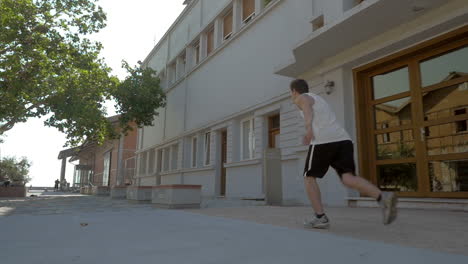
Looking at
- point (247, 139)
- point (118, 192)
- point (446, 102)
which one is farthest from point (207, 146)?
point (446, 102)

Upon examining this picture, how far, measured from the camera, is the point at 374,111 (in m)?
7.37

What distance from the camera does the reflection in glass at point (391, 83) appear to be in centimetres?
671

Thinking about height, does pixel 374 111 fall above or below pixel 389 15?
below

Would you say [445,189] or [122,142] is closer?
[445,189]

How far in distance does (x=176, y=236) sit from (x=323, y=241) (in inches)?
50.0

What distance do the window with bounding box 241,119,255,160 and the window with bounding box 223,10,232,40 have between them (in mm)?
4086

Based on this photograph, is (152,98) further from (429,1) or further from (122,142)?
(429,1)

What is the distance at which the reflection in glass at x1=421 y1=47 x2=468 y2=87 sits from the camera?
18.9 ft

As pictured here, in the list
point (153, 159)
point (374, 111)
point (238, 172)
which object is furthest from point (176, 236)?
point (153, 159)

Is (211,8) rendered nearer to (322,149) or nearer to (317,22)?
(317,22)

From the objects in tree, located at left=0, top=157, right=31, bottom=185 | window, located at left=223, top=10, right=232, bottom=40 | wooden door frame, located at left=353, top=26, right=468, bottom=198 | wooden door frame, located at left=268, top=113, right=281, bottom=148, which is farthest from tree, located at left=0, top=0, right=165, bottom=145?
tree, located at left=0, top=157, right=31, bottom=185

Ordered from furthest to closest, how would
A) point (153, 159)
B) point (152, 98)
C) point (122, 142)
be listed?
point (122, 142)
point (153, 159)
point (152, 98)

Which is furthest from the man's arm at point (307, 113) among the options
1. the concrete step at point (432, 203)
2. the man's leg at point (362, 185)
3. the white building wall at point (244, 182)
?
the white building wall at point (244, 182)

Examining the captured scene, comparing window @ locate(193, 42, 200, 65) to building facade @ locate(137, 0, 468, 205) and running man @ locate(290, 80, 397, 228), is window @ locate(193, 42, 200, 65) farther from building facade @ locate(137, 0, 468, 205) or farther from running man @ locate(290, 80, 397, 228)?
running man @ locate(290, 80, 397, 228)
